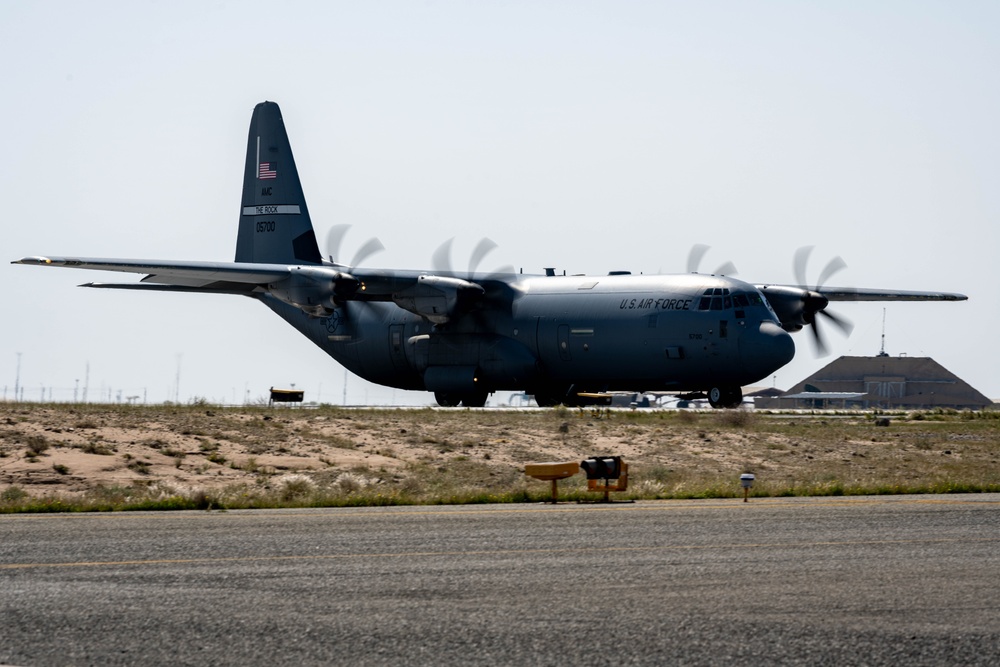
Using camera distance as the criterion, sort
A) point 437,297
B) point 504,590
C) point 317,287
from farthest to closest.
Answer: point 437,297
point 317,287
point 504,590

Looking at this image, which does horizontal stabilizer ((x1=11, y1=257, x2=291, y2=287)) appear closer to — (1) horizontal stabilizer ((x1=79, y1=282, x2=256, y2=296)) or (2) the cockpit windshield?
(1) horizontal stabilizer ((x1=79, y1=282, x2=256, y2=296))

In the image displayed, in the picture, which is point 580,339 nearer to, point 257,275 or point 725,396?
point 725,396

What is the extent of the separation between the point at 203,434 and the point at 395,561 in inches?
750

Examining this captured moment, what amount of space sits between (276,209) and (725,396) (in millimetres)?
22680

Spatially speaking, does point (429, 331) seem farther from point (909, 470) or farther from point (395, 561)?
point (395, 561)

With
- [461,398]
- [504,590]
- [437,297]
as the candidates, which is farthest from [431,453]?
[504,590]

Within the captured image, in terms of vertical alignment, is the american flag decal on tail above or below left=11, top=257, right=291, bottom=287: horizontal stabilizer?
above

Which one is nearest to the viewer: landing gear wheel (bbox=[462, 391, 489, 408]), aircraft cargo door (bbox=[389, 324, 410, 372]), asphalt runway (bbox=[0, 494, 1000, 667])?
asphalt runway (bbox=[0, 494, 1000, 667])

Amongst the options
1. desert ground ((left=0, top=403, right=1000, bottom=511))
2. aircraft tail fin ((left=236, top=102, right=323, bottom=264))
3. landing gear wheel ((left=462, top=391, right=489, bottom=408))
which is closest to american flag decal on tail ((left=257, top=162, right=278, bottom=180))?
aircraft tail fin ((left=236, top=102, right=323, bottom=264))

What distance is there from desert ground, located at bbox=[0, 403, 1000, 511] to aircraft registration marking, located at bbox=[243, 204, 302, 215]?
53.6ft

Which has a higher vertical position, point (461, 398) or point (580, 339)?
point (580, 339)

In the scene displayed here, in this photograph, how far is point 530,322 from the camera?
47.6 meters

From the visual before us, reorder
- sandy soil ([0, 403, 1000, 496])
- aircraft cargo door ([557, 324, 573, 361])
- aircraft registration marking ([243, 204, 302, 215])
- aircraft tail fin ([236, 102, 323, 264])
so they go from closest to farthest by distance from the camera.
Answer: sandy soil ([0, 403, 1000, 496]) < aircraft cargo door ([557, 324, 573, 361]) < aircraft tail fin ([236, 102, 323, 264]) < aircraft registration marking ([243, 204, 302, 215])

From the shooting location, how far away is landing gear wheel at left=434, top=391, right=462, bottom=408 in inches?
1969
